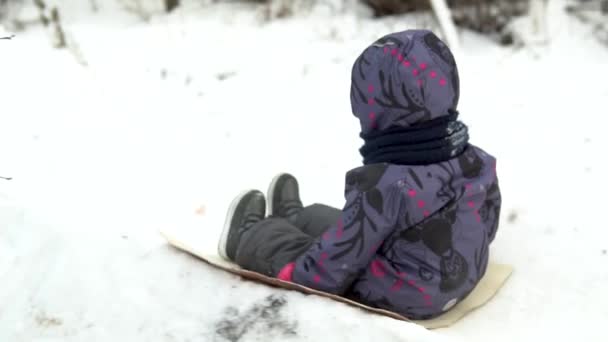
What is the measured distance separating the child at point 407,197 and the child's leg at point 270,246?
9 cm

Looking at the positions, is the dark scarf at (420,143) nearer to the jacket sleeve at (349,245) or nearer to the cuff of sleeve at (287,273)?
the jacket sleeve at (349,245)

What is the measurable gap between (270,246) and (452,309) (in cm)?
64

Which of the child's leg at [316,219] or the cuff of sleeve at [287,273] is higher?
the cuff of sleeve at [287,273]

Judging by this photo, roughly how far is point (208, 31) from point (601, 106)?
2915 mm

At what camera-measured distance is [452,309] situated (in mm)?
2547

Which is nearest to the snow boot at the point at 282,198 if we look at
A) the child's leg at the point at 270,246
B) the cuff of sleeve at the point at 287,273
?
the child's leg at the point at 270,246

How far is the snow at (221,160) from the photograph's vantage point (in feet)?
7.52

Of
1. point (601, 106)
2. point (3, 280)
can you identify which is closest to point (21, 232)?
point (3, 280)

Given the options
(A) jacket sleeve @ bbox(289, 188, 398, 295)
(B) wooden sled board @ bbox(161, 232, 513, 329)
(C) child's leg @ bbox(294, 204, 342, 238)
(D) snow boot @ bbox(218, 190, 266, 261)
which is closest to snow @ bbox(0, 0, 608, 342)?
(B) wooden sled board @ bbox(161, 232, 513, 329)

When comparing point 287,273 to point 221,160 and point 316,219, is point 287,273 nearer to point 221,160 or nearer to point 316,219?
point 316,219

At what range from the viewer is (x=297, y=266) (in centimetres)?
244

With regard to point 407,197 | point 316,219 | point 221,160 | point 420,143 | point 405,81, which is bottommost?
point 221,160

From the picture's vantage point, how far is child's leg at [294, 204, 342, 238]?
287cm

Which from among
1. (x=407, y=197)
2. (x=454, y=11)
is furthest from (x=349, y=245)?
(x=454, y=11)
